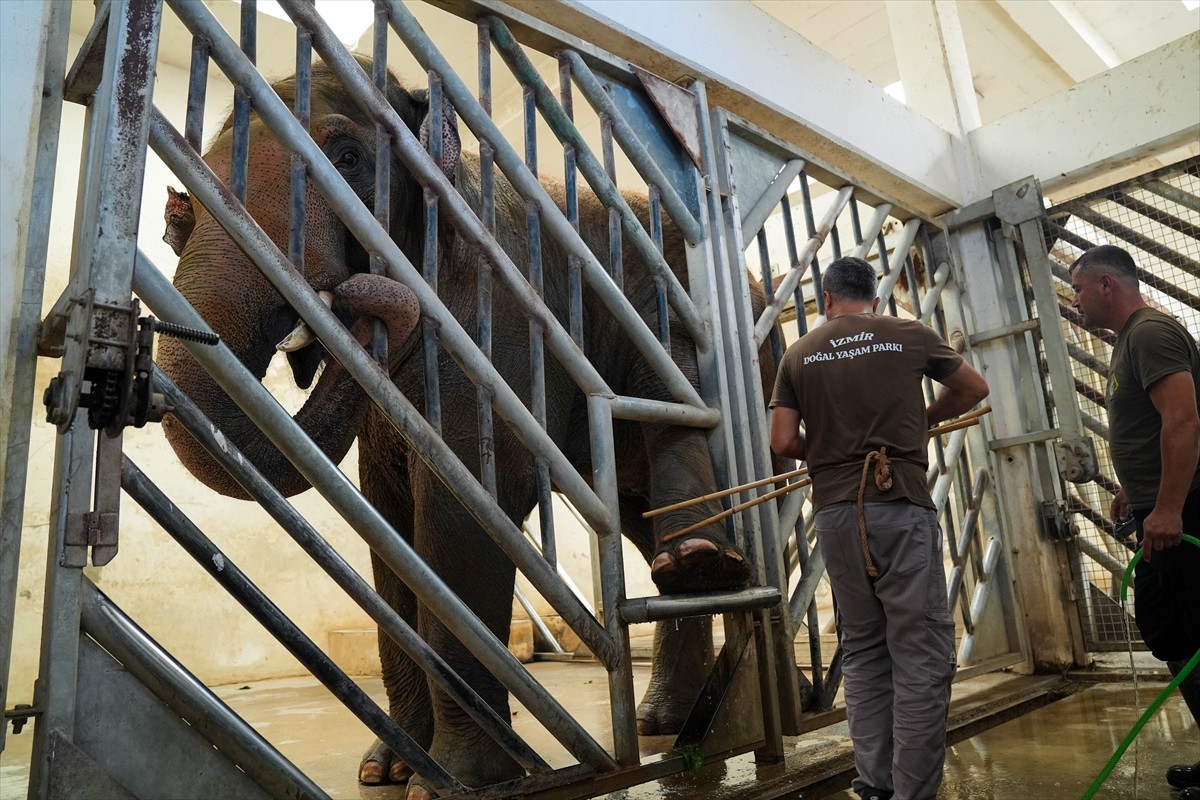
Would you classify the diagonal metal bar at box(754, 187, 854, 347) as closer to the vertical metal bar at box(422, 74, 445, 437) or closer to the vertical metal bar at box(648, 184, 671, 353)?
the vertical metal bar at box(648, 184, 671, 353)

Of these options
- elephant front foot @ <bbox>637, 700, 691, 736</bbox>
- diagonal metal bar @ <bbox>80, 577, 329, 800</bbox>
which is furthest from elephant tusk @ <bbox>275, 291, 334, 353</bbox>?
elephant front foot @ <bbox>637, 700, 691, 736</bbox>

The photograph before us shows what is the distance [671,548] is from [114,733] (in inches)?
70.6

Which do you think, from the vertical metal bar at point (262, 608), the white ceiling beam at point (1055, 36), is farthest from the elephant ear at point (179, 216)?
the white ceiling beam at point (1055, 36)

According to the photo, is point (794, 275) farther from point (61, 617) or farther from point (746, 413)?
point (61, 617)

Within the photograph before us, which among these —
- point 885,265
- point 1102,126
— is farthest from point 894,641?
point 1102,126

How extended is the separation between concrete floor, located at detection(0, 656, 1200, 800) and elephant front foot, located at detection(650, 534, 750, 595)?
25.3 inches

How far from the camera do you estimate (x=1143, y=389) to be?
117 inches

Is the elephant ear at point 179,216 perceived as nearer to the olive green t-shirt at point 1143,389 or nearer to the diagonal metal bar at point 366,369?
the diagonal metal bar at point 366,369

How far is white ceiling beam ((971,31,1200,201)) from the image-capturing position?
4.69 m

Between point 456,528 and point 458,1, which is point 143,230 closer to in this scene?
point 458,1

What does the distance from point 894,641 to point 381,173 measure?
77.1 inches

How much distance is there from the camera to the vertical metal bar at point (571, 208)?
312 centimetres

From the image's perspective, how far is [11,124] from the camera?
6.39 ft

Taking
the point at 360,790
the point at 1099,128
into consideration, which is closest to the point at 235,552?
the point at 360,790
